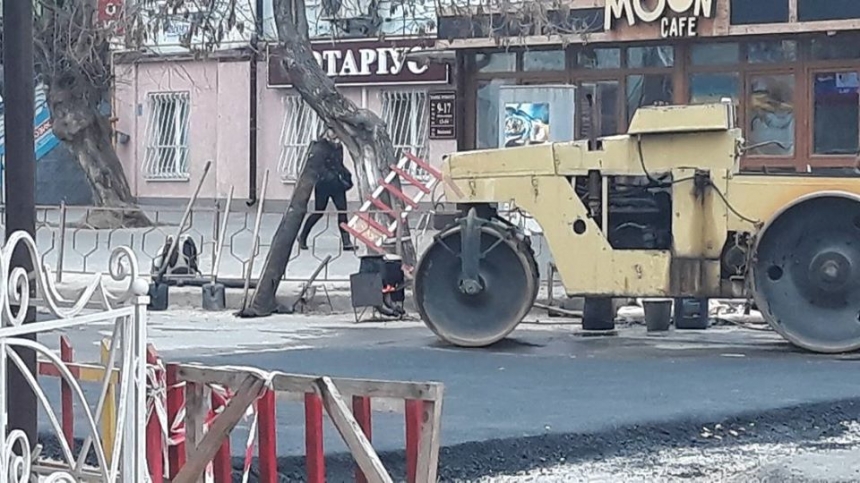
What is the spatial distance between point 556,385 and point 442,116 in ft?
48.4

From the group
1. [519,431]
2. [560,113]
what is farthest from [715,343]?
[560,113]

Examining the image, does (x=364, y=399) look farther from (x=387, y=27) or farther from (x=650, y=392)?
(x=387, y=27)

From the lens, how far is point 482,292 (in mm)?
12406

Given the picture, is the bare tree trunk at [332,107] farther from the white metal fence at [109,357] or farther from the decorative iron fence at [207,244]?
the white metal fence at [109,357]

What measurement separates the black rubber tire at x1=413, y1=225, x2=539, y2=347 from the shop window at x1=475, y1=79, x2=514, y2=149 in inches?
346

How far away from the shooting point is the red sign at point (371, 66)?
27484mm

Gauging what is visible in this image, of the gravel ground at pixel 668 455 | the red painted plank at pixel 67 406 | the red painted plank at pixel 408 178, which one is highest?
the red painted plank at pixel 408 178

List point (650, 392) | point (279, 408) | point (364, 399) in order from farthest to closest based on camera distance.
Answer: point (650, 392) → point (279, 408) → point (364, 399)

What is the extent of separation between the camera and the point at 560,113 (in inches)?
737

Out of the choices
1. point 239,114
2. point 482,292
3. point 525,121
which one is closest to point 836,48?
point 525,121

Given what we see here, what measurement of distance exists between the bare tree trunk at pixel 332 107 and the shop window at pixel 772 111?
5519mm

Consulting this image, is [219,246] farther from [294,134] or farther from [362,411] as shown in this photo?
[294,134]

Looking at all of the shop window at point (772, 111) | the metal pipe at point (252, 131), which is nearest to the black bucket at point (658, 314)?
the shop window at point (772, 111)

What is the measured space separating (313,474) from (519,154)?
6.64 meters
